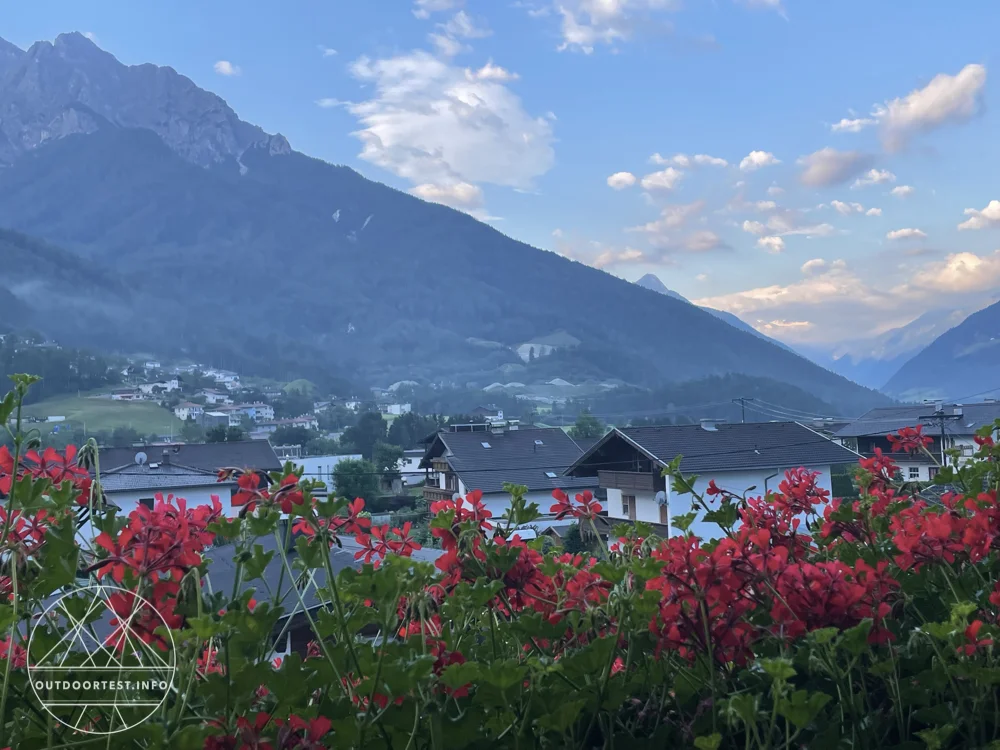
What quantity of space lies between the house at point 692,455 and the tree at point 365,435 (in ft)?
52.0

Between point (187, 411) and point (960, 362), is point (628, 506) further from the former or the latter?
point (960, 362)

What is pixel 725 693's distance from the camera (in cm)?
78

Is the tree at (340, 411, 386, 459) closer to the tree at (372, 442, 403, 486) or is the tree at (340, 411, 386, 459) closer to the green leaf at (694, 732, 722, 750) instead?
the tree at (372, 442, 403, 486)

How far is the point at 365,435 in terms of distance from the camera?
31.7m

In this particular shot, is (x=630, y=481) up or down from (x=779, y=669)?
down

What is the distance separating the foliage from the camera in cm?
62

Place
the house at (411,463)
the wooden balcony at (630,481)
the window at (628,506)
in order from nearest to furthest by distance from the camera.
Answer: the wooden balcony at (630,481) < the window at (628,506) < the house at (411,463)

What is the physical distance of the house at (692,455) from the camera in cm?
1268

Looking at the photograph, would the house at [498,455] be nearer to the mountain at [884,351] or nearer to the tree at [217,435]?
the tree at [217,435]

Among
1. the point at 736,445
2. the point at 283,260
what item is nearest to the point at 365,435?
the point at 736,445

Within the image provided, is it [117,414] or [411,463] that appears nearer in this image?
[411,463]

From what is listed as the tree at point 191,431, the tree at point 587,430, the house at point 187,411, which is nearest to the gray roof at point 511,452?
the tree at point 587,430

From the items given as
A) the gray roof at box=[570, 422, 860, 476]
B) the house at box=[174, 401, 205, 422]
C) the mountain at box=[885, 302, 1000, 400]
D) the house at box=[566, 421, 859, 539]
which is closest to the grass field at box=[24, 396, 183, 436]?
the house at box=[174, 401, 205, 422]

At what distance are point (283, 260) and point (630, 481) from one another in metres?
111
